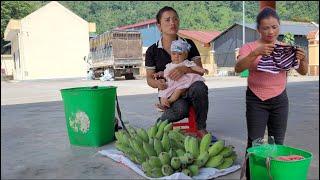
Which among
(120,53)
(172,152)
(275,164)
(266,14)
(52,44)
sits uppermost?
(52,44)

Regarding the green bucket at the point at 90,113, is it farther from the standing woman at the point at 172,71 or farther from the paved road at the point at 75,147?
the standing woman at the point at 172,71

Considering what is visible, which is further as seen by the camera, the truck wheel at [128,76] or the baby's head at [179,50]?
the truck wheel at [128,76]

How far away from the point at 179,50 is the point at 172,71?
20 cm

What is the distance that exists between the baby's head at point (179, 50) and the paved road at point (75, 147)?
3.47ft

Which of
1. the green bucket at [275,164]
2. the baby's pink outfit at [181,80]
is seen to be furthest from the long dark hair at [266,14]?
the baby's pink outfit at [181,80]

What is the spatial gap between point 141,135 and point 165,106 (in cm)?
50

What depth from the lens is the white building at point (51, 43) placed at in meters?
30.0

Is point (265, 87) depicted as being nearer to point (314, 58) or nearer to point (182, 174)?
point (182, 174)

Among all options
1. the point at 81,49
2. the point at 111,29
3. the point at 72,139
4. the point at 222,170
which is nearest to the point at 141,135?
the point at 222,170

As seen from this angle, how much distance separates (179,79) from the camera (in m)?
3.76

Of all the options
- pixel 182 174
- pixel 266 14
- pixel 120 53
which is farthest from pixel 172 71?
pixel 120 53

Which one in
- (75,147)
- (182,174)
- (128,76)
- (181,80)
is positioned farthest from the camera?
(128,76)

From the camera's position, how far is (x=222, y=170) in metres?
3.10

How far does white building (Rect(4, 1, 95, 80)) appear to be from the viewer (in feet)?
98.4
